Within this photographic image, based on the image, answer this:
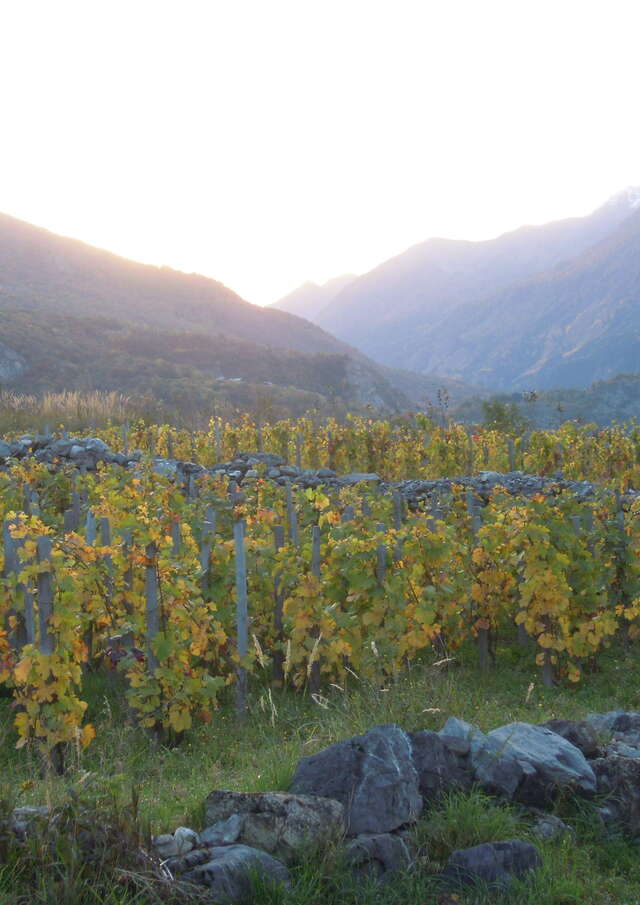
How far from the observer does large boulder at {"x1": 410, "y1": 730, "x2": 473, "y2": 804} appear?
11.9 feet

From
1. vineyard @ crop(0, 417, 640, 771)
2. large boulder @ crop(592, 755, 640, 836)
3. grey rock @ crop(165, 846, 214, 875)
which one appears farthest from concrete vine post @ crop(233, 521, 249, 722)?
large boulder @ crop(592, 755, 640, 836)

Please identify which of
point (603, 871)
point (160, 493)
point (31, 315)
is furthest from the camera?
point (31, 315)

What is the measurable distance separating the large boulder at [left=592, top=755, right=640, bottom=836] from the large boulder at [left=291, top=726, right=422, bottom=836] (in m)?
0.99

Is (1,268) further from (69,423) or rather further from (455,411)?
(69,423)

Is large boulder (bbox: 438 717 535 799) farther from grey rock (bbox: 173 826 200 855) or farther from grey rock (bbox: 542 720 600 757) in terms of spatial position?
grey rock (bbox: 173 826 200 855)

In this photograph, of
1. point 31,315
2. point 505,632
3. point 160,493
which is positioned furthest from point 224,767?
point 31,315

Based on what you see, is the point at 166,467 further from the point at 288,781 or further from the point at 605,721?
the point at 288,781

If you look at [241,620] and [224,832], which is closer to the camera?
[224,832]

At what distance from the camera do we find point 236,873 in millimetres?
2928

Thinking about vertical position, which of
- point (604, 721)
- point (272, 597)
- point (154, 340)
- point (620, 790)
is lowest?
point (604, 721)

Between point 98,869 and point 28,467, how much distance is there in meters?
9.36

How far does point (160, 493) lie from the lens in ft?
23.9

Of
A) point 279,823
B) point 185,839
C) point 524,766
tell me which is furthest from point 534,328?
point 185,839

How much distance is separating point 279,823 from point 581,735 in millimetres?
1908
